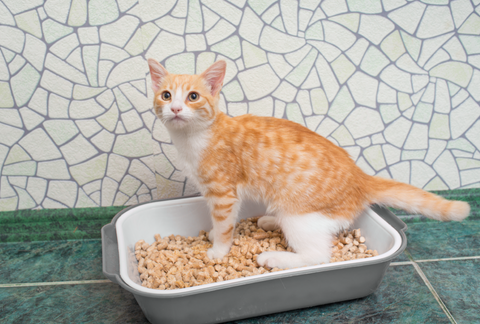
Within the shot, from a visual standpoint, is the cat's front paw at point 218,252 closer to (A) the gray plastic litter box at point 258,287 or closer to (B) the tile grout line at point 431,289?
(A) the gray plastic litter box at point 258,287

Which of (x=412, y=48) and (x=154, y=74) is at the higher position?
(x=412, y=48)

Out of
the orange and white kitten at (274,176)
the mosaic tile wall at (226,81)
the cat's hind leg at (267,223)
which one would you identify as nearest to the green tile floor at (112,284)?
the mosaic tile wall at (226,81)

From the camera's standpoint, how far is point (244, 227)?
125 centimetres

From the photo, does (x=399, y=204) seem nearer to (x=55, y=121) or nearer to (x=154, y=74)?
(x=154, y=74)

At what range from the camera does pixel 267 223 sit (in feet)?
4.05

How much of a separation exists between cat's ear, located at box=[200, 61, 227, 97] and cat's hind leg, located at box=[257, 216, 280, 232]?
0.53 meters

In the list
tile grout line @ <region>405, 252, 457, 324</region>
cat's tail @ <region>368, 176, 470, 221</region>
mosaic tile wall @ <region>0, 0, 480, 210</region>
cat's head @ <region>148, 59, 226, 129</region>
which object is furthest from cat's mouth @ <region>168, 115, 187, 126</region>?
tile grout line @ <region>405, 252, 457, 324</region>

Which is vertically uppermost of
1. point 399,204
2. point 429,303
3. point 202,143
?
point 202,143

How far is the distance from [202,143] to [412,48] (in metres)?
0.93

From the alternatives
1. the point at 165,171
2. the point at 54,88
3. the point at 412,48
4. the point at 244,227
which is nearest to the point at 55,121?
the point at 54,88

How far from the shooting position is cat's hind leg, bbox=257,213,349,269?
0.97 m

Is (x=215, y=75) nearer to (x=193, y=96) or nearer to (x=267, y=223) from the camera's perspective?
(x=193, y=96)

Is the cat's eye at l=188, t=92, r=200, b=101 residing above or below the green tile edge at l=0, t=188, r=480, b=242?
above

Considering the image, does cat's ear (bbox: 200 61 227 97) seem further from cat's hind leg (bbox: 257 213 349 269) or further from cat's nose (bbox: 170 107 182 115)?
cat's hind leg (bbox: 257 213 349 269)
